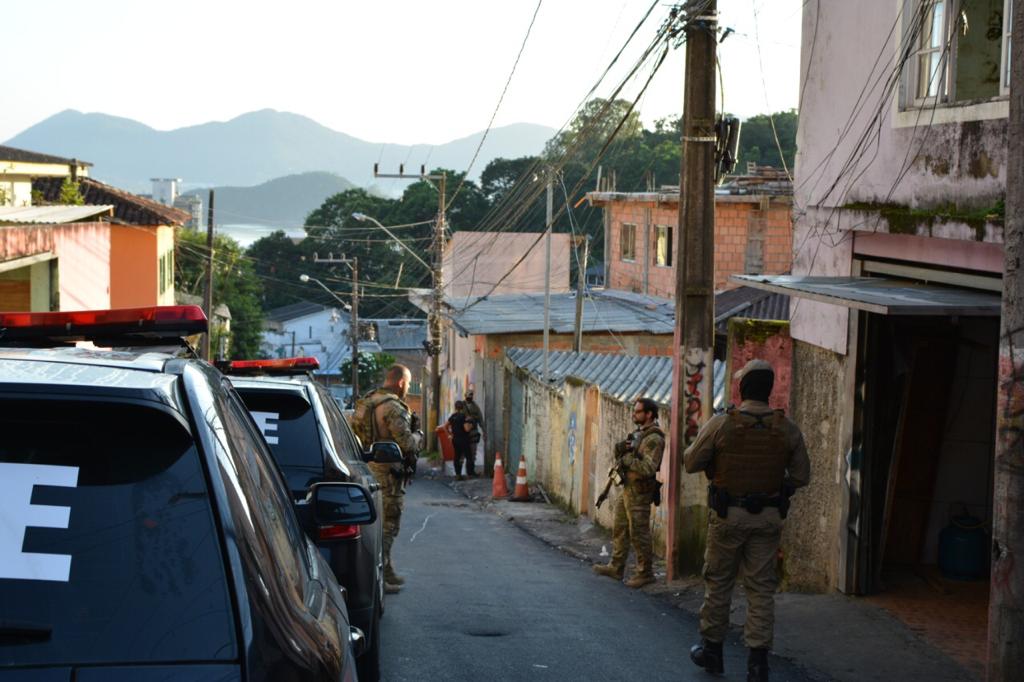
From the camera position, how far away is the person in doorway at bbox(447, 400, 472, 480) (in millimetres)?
27797

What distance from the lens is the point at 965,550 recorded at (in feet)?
35.1

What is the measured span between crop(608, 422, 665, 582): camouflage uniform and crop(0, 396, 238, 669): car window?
880 centimetres

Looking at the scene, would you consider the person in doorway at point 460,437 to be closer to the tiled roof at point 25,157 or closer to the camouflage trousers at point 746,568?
the tiled roof at point 25,157

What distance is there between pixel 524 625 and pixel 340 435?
2.13 meters

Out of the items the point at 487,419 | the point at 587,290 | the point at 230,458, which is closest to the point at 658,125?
the point at 587,290

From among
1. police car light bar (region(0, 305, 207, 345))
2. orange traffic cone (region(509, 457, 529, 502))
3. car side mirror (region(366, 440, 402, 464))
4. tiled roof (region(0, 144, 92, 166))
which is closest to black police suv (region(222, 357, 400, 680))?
car side mirror (region(366, 440, 402, 464))

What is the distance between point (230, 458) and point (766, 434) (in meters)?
5.31

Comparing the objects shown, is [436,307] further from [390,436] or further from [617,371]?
[390,436]

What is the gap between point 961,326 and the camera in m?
10.8

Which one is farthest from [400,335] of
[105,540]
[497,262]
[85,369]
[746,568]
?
[105,540]

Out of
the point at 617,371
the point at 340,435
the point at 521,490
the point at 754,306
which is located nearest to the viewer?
the point at 340,435

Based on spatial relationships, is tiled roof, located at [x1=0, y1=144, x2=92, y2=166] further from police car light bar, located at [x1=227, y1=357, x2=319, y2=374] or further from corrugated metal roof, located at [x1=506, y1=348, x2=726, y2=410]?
police car light bar, located at [x1=227, y1=357, x2=319, y2=374]

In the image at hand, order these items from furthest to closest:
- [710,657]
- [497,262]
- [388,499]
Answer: [497,262] < [388,499] < [710,657]

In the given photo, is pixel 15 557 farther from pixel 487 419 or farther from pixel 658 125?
pixel 658 125
